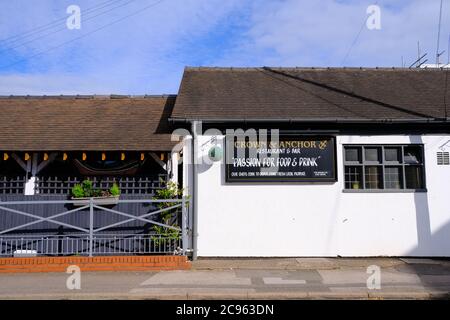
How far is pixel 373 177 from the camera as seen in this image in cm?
1076

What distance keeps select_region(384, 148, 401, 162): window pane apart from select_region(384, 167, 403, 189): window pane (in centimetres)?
23

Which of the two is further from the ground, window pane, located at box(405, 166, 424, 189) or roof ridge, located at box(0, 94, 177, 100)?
roof ridge, located at box(0, 94, 177, 100)

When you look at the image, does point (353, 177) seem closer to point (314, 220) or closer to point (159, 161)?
point (314, 220)

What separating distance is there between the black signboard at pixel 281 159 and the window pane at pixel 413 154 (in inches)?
77.1

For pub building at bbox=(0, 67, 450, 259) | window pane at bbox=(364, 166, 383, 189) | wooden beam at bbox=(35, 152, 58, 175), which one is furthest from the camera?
window pane at bbox=(364, 166, 383, 189)

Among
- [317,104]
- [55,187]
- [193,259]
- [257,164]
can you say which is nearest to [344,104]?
[317,104]

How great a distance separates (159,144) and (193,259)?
2918 millimetres

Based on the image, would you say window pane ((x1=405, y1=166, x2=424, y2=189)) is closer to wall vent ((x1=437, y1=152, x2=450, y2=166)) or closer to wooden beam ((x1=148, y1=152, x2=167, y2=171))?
wall vent ((x1=437, y1=152, x2=450, y2=166))

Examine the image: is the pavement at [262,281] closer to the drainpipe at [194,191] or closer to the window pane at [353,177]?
the drainpipe at [194,191]

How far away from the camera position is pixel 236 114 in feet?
34.7

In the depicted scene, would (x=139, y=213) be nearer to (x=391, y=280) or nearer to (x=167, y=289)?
(x=167, y=289)

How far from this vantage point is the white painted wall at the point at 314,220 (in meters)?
10.4

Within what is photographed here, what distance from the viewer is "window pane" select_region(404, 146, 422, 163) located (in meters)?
10.7

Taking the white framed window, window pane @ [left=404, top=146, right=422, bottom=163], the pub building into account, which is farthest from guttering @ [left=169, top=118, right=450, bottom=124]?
window pane @ [left=404, top=146, right=422, bottom=163]
